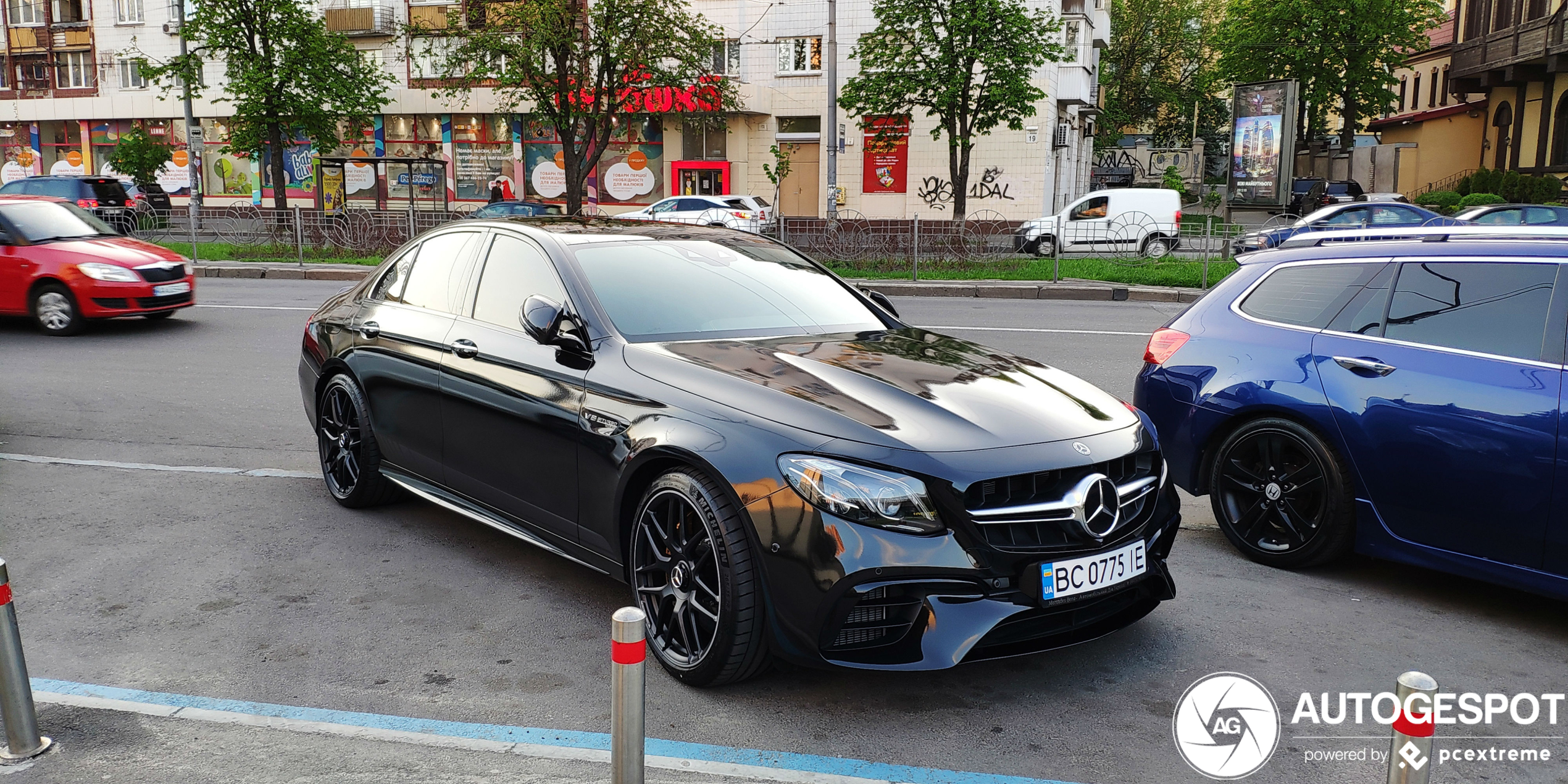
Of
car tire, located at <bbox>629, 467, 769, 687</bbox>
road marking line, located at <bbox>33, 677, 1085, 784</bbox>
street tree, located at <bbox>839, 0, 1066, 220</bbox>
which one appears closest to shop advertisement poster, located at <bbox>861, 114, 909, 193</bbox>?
street tree, located at <bbox>839, 0, 1066, 220</bbox>

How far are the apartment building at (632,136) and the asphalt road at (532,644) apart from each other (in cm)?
2762

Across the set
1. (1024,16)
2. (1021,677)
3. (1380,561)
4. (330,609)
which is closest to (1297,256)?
(1380,561)

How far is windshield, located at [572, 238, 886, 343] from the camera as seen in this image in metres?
4.56

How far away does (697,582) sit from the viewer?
3.77 m

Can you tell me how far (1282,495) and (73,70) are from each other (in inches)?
2159

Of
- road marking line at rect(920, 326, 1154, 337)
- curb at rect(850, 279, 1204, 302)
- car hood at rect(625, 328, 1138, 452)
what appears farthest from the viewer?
curb at rect(850, 279, 1204, 302)

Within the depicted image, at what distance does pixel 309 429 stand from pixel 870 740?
5.75 meters

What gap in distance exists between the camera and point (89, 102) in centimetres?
4422

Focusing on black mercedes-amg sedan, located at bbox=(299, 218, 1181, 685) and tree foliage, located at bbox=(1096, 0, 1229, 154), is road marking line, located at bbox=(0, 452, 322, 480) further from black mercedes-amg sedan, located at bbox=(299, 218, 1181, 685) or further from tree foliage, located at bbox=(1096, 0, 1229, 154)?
tree foliage, located at bbox=(1096, 0, 1229, 154)

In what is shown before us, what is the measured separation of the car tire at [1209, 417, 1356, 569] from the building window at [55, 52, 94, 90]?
175 ft

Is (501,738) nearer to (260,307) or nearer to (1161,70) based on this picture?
(260,307)

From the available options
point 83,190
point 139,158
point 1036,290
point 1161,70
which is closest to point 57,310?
point 1036,290

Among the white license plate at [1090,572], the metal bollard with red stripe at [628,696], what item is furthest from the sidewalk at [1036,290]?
the metal bollard with red stripe at [628,696]

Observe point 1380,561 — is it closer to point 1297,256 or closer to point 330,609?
point 1297,256
